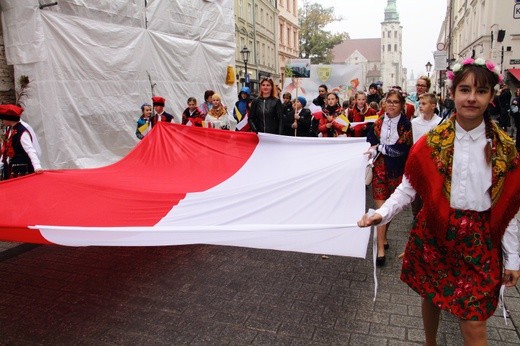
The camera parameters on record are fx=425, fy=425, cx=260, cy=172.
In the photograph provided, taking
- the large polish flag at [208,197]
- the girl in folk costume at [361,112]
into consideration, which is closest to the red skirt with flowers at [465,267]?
the large polish flag at [208,197]

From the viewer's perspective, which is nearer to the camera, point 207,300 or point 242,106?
point 207,300

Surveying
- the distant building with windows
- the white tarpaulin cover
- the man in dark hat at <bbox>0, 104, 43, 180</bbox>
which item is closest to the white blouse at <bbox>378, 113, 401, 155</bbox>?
the man in dark hat at <bbox>0, 104, 43, 180</bbox>

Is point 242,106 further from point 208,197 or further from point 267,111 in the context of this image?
point 208,197

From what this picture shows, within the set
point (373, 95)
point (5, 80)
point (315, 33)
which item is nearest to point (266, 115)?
point (373, 95)

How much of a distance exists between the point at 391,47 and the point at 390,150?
138904 mm

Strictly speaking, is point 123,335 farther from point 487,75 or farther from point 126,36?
point 126,36

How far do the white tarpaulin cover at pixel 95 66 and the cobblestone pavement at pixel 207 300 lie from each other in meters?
4.80

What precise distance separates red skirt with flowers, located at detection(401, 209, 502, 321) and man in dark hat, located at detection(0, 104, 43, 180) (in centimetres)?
485

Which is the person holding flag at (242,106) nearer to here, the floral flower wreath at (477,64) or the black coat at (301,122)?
the black coat at (301,122)

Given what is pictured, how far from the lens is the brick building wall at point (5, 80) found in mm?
8891

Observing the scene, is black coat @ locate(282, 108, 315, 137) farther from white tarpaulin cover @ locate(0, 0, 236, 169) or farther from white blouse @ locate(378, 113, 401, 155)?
white tarpaulin cover @ locate(0, 0, 236, 169)

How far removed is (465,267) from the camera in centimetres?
225

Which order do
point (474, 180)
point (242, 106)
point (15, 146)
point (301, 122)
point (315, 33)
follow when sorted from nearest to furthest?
1. point (474, 180)
2. point (15, 146)
3. point (301, 122)
4. point (242, 106)
5. point (315, 33)

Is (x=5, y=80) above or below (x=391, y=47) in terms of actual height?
below
